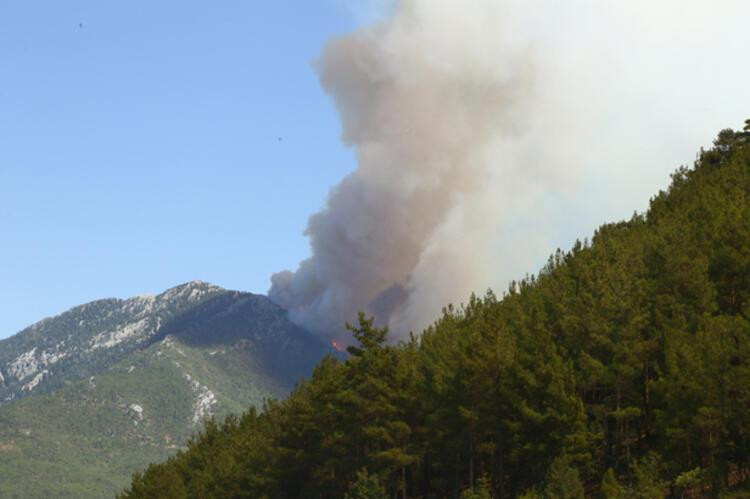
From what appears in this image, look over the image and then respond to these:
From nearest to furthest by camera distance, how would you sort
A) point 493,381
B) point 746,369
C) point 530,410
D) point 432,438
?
point 746,369
point 530,410
point 493,381
point 432,438

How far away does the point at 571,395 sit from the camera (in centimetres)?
6019

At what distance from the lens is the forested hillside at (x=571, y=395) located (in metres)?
54.8

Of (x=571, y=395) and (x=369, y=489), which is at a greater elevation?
(x=571, y=395)

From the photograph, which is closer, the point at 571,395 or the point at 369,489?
the point at 571,395

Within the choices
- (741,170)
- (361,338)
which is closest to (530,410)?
(361,338)

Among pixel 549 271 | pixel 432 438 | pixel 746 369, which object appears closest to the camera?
pixel 746 369

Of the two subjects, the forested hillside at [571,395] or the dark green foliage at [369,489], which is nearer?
the forested hillside at [571,395]

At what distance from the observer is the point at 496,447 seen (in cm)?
6694

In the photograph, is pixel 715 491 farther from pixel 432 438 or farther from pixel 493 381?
pixel 432 438

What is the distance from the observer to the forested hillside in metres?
54.8

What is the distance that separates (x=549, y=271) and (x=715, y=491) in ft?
189

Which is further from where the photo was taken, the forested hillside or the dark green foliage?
the dark green foliage

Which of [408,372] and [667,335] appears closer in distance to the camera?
[667,335]

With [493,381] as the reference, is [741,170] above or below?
above
